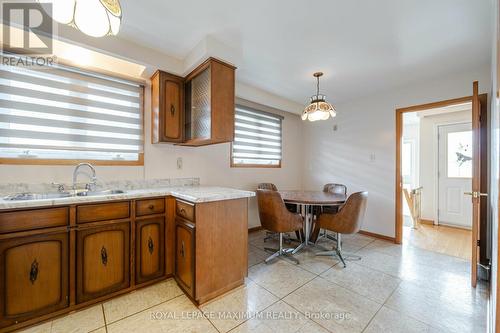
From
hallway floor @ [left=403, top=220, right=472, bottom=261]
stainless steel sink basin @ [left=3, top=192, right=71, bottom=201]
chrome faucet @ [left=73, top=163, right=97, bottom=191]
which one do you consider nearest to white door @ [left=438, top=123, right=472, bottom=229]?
hallway floor @ [left=403, top=220, right=472, bottom=261]

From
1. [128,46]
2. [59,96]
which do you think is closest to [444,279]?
[128,46]

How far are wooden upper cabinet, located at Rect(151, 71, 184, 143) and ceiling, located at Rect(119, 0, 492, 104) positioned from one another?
31 centimetres

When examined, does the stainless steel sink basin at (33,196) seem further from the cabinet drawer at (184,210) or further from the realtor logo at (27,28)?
Result: the realtor logo at (27,28)

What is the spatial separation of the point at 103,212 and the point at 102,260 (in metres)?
0.41

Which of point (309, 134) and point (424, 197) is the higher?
point (309, 134)

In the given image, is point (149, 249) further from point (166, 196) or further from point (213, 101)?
point (213, 101)

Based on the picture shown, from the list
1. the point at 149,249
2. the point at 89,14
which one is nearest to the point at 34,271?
the point at 149,249

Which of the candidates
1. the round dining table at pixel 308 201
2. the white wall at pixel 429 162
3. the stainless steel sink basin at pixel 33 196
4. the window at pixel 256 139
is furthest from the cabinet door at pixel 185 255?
the white wall at pixel 429 162

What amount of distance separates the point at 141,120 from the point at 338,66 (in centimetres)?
255

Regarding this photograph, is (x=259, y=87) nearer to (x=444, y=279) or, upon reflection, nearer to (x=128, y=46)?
(x=128, y=46)

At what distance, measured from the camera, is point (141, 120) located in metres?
2.46

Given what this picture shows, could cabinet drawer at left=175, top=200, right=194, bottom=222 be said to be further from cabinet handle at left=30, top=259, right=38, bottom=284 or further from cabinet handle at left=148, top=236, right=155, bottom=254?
cabinet handle at left=30, top=259, right=38, bottom=284

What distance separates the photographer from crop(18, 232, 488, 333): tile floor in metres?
1.51

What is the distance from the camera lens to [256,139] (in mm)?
3775
